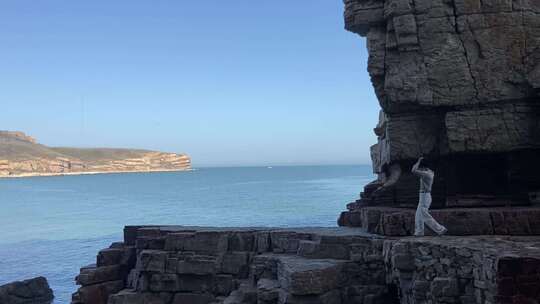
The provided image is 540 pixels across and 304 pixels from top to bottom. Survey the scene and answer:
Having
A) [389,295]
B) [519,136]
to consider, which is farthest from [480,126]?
[389,295]

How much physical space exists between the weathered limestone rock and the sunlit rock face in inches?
834

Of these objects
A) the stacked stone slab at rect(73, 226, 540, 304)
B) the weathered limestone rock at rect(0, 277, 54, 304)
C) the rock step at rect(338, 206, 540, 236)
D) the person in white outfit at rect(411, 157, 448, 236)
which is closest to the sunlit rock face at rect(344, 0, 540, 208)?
the rock step at rect(338, 206, 540, 236)

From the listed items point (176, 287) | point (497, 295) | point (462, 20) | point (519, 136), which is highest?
point (462, 20)

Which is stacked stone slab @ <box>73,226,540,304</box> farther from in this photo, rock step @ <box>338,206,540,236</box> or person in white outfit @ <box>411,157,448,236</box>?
person in white outfit @ <box>411,157,448,236</box>

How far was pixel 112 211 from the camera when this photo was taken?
81562 mm

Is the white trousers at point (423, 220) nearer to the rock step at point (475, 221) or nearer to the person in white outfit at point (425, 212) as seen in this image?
the person in white outfit at point (425, 212)

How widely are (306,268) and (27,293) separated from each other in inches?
782

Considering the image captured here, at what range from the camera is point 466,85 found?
49.1 feet

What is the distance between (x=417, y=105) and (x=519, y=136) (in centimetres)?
308

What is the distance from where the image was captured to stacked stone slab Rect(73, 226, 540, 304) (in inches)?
404

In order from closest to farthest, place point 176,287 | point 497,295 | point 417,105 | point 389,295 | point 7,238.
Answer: point 497,295 → point 389,295 → point 417,105 → point 176,287 → point 7,238

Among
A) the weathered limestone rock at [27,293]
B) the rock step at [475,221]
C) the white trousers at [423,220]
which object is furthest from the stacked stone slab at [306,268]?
the weathered limestone rock at [27,293]

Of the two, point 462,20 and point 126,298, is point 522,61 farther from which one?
point 126,298

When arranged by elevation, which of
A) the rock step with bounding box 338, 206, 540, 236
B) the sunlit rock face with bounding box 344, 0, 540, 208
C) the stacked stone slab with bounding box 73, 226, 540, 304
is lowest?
the stacked stone slab with bounding box 73, 226, 540, 304
